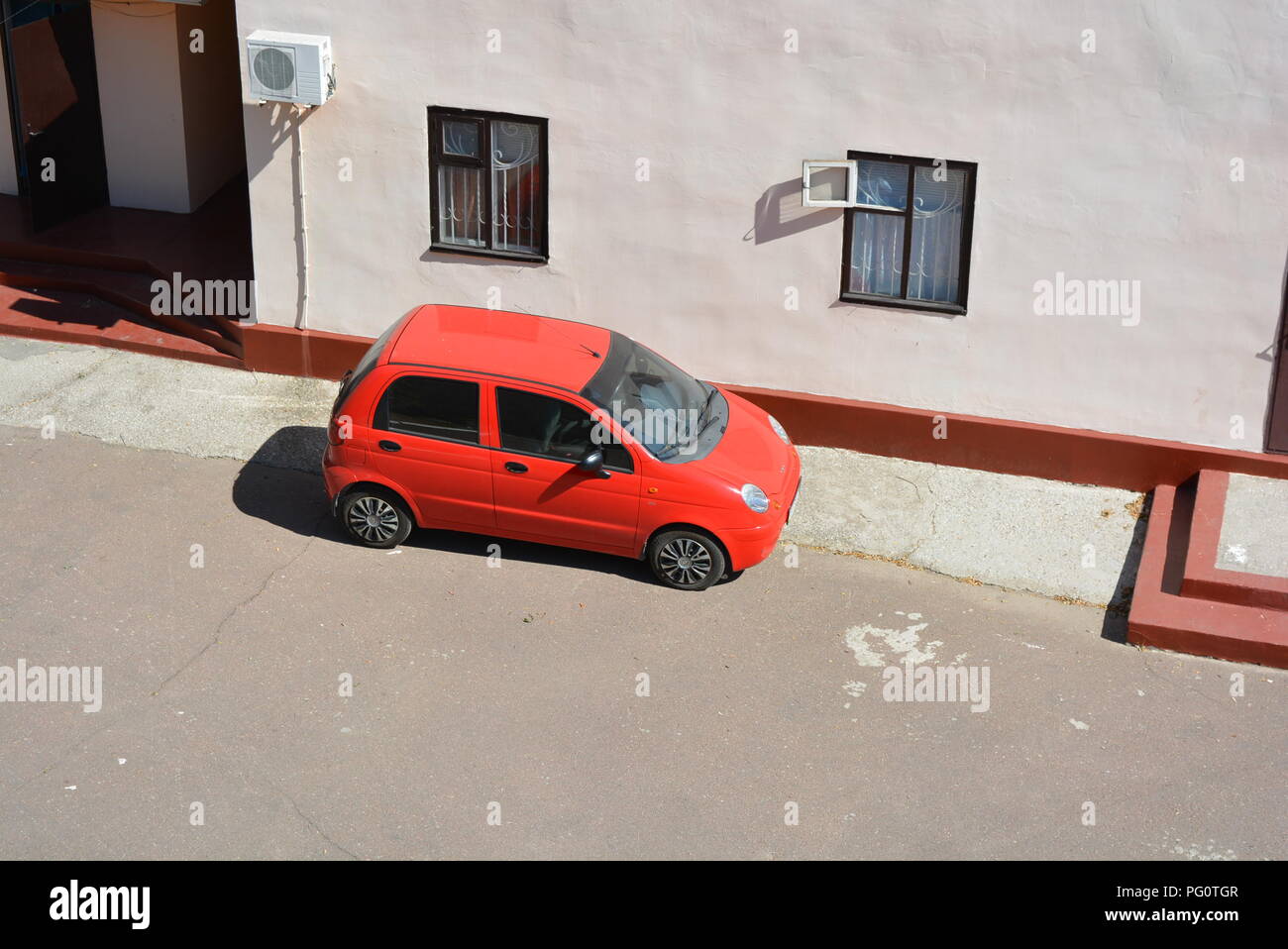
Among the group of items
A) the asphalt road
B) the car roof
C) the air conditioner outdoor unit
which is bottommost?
the asphalt road

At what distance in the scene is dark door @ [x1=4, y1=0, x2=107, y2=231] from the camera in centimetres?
1542

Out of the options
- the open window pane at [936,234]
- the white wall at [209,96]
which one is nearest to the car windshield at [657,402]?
the open window pane at [936,234]

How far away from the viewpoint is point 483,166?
42.9 feet

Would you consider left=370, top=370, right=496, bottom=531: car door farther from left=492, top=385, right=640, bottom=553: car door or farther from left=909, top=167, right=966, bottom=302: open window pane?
left=909, top=167, right=966, bottom=302: open window pane

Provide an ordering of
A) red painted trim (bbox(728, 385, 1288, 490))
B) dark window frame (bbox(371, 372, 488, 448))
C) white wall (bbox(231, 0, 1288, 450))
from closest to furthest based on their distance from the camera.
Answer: dark window frame (bbox(371, 372, 488, 448)) < white wall (bbox(231, 0, 1288, 450)) < red painted trim (bbox(728, 385, 1288, 490))

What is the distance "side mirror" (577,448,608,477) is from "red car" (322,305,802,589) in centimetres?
1

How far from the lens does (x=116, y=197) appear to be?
16.8 metres

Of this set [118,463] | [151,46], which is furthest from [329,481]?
[151,46]

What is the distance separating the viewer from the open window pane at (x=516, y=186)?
508 inches

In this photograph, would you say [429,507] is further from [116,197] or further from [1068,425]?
[116,197]

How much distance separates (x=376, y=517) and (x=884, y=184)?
5.09m

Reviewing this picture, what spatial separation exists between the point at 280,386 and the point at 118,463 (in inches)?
72.5

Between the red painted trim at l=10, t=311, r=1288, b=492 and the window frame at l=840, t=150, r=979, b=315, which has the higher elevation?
the window frame at l=840, t=150, r=979, b=315

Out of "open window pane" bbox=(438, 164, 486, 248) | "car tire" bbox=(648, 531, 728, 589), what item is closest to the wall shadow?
"open window pane" bbox=(438, 164, 486, 248)
